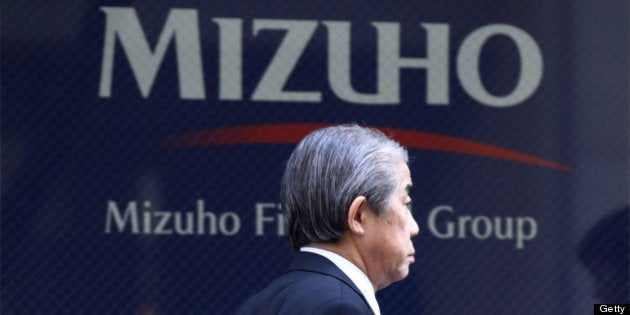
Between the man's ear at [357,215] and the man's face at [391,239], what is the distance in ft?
0.04

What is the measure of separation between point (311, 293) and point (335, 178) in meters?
0.19

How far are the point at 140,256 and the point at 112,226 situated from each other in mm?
138

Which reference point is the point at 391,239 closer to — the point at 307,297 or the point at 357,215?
the point at 357,215

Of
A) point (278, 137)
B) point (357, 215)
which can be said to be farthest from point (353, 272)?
point (278, 137)

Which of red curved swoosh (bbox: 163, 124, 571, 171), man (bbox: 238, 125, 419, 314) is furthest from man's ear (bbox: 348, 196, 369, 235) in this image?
red curved swoosh (bbox: 163, 124, 571, 171)

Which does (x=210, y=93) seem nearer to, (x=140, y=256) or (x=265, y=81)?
(x=265, y=81)

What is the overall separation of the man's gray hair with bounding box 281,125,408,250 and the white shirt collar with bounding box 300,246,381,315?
21mm

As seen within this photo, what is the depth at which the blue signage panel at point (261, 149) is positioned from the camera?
362 cm

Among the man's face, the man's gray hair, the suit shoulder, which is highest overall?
the man's gray hair

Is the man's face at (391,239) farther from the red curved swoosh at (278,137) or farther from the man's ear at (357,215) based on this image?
the red curved swoosh at (278,137)

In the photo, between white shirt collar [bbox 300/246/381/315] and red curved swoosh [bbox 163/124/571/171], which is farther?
red curved swoosh [bbox 163/124/571/171]

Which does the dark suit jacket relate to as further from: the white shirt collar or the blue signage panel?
the blue signage panel

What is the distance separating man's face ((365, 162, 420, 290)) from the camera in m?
1.58

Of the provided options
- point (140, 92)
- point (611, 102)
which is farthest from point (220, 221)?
point (611, 102)
